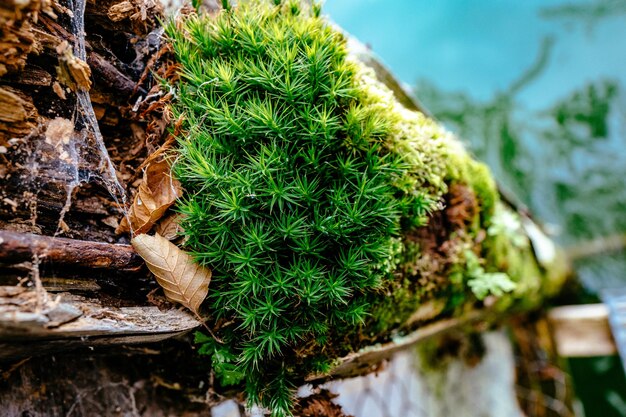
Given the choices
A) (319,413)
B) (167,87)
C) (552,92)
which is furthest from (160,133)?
(552,92)

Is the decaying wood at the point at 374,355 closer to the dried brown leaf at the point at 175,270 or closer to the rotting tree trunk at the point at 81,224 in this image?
the rotting tree trunk at the point at 81,224

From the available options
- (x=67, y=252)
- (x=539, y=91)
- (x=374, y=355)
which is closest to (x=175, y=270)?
(x=67, y=252)

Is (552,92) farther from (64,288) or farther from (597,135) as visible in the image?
(64,288)

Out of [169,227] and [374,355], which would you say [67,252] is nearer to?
[169,227]

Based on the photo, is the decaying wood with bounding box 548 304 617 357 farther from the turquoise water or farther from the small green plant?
the small green plant

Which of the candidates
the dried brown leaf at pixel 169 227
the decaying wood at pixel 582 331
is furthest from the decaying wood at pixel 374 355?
the decaying wood at pixel 582 331

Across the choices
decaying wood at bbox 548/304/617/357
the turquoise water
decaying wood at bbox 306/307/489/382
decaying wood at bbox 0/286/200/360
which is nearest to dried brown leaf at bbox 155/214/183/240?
decaying wood at bbox 0/286/200/360

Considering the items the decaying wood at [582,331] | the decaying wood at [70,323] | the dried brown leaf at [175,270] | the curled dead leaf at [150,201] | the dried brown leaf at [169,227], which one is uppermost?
the curled dead leaf at [150,201]
